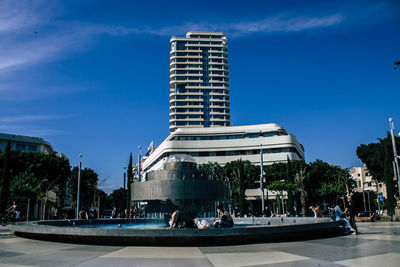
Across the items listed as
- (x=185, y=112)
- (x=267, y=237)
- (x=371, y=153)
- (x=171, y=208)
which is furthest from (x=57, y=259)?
(x=185, y=112)

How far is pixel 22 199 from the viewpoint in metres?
57.6

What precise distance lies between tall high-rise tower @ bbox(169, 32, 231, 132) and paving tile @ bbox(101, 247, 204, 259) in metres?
92.5

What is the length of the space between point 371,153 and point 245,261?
53419 millimetres

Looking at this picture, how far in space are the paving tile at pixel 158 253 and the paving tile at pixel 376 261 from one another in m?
3.28

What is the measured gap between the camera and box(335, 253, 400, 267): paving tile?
632cm

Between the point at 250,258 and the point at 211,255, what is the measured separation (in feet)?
3.41

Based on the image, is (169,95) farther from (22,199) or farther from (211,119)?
(22,199)

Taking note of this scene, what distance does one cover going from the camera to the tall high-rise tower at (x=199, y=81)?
104 metres

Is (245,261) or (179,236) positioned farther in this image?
(179,236)

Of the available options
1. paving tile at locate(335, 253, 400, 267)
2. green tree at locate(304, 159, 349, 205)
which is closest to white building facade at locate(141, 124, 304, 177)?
green tree at locate(304, 159, 349, 205)

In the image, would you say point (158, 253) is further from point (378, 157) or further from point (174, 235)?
point (378, 157)

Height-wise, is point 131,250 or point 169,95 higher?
point 169,95

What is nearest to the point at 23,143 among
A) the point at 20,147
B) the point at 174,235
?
the point at 20,147

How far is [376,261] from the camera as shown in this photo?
6621 mm
